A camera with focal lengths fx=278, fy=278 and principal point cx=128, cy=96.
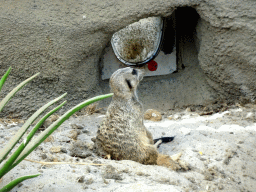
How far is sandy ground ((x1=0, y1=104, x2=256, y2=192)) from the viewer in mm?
1113

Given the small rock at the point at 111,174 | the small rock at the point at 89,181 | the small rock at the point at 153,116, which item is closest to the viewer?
the small rock at the point at 89,181

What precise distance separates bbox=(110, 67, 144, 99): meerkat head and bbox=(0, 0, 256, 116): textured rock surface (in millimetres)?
918

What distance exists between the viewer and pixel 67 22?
2.43 m

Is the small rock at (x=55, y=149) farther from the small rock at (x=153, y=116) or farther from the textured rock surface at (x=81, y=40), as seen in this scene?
the small rock at (x=153, y=116)

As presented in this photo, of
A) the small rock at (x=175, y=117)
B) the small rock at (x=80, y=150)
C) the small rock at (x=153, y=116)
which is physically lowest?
the small rock at (x=80, y=150)

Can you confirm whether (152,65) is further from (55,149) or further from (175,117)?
(55,149)

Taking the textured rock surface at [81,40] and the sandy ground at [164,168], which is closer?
the sandy ground at [164,168]

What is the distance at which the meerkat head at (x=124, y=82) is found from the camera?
1683 millimetres

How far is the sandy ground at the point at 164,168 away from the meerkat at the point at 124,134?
7 cm

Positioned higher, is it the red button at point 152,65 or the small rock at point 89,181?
the red button at point 152,65

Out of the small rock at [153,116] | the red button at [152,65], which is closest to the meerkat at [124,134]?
the small rock at [153,116]

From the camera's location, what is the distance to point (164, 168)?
1514mm

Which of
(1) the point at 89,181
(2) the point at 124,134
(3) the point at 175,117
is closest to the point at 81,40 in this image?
(3) the point at 175,117

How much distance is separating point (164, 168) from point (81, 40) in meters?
1.49
